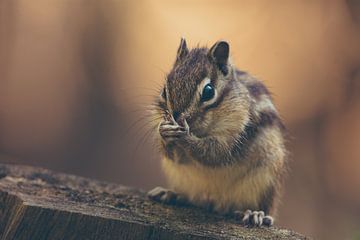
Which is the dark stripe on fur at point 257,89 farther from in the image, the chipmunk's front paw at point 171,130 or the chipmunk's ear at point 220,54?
the chipmunk's front paw at point 171,130

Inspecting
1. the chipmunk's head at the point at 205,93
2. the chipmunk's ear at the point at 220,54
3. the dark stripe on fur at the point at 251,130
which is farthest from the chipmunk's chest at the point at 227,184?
the chipmunk's ear at the point at 220,54

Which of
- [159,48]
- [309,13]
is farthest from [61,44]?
[309,13]

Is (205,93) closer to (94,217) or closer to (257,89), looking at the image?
(257,89)

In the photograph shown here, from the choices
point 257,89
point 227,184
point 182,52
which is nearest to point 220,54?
point 182,52

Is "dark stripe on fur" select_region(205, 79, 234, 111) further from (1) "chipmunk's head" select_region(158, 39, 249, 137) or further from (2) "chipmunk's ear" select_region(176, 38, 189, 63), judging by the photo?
(2) "chipmunk's ear" select_region(176, 38, 189, 63)

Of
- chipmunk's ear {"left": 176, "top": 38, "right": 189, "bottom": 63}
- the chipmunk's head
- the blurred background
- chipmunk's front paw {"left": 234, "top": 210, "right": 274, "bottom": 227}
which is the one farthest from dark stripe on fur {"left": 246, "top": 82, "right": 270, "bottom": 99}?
the blurred background

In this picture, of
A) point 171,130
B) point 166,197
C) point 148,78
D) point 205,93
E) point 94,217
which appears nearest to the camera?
point 94,217
